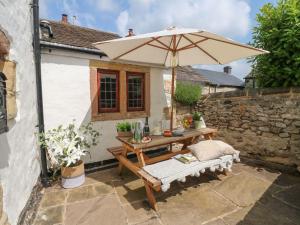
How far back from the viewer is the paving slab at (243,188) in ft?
10.1

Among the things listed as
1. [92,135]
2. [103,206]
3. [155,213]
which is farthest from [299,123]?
[92,135]

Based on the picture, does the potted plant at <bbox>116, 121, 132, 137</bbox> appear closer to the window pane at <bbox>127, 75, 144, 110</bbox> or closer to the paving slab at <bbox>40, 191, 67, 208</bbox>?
the window pane at <bbox>127, 75, 144, 110</bbox>

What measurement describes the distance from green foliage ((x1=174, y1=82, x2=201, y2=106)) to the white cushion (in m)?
2.59

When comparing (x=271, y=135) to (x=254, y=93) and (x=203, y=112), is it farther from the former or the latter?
(x=203, y=112)

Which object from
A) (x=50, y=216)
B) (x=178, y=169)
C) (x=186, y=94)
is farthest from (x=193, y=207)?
(x=186, y=94)

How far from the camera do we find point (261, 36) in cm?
443

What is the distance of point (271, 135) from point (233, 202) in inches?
87.5

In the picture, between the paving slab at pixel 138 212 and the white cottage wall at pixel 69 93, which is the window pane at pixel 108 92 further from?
the paving slab at pixel 138 212

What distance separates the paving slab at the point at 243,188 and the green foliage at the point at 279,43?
2.26 metres

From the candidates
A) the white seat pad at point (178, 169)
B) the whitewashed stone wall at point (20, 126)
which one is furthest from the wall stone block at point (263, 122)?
the whitewashed stone wall at point (20, 126)

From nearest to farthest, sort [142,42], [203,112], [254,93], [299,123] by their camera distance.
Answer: [142,42], [299,123], [254,93], [203,112]

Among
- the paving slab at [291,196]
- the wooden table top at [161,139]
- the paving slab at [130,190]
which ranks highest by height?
the wooden table top at [161,139]

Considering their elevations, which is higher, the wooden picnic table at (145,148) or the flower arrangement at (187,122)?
the flower arrangement at (187,122)

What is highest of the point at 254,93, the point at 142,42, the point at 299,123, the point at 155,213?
the point at 142,42
